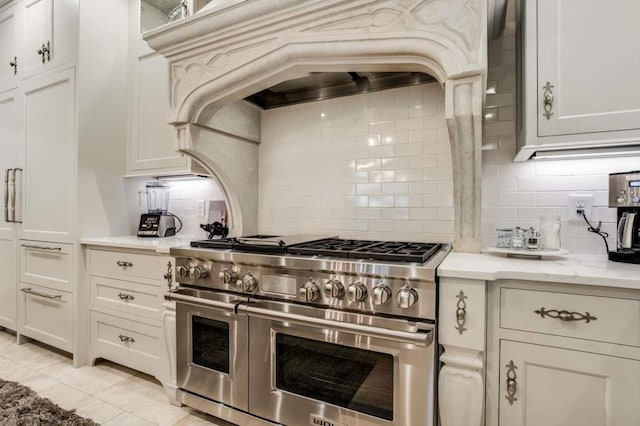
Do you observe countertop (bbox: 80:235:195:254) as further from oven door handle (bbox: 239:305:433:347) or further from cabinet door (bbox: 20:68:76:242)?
oven door handle (bbox: 239:305:433:347)

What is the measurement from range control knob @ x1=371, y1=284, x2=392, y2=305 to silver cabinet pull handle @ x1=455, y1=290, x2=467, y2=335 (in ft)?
0.83

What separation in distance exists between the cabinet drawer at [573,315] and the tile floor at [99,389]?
5.00 feet

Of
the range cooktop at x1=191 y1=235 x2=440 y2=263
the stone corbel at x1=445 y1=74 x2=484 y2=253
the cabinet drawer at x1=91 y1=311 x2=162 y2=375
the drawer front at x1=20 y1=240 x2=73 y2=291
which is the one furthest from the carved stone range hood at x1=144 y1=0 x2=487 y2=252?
the drawer front at x1=20 y1=240 x2=73 y2=291

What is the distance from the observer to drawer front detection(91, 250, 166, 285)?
2.07 metres

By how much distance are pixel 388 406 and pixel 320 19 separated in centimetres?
174

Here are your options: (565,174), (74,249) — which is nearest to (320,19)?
(565,174)

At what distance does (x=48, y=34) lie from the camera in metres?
2.58

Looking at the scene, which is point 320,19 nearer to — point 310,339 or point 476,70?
point 476,70

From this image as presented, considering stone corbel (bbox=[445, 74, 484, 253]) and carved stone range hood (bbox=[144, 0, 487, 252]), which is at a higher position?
carved stone range hood (bbox=[144, 0, 487, 252])

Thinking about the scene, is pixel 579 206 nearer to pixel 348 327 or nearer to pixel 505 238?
pixel 505 238

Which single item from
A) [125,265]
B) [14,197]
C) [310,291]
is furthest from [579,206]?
[14,197]

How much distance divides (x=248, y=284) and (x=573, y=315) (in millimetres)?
1294

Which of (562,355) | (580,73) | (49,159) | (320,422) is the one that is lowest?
(320,422)

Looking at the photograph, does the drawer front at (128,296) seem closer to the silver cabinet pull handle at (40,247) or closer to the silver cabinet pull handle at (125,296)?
the silver cabinet pull handle at (125,296)
